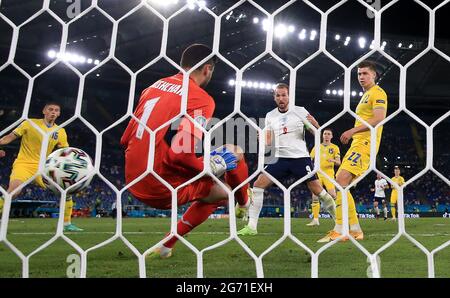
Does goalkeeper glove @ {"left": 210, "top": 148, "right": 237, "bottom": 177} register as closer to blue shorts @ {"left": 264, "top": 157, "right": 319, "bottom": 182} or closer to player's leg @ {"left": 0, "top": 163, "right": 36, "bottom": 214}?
blue shorts @ {"left": 264, "top": 157, "right": 319, "bottom": 182}

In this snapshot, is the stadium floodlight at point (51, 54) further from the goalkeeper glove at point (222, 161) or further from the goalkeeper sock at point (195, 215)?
the goalkeeper glove at point (222, 161)

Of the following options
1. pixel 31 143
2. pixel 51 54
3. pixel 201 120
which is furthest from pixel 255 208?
pixel 51 54

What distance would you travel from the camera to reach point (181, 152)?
1.90 metres

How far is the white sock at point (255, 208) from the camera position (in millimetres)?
3443

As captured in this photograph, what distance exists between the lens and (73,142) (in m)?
14.3

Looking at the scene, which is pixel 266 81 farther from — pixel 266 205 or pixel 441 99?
pixel 441 99

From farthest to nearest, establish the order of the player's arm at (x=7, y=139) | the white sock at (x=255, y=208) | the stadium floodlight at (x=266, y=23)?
the white sock at (x=255, y=208), the player's arm at (x=7, y=139), the stadium floodlight at (x=266, y=23)

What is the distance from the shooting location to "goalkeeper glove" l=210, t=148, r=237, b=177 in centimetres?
184

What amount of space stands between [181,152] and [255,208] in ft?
5.45

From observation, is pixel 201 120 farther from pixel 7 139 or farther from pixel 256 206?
pixel 7 139

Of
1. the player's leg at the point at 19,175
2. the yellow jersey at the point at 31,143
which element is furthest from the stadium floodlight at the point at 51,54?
the player's leg at the point at 19,175

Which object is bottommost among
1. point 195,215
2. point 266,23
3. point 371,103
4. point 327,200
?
point 195,215

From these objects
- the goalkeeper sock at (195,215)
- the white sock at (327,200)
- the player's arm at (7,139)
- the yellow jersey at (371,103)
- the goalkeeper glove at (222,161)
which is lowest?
the goalkeeper sock at (195,215)
